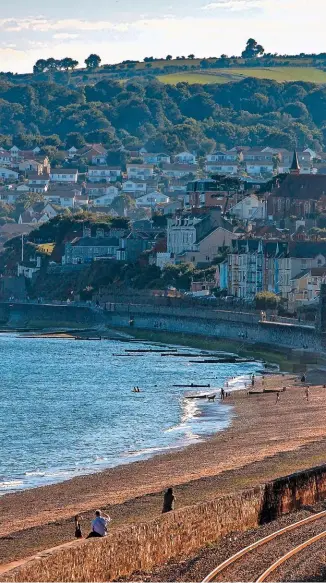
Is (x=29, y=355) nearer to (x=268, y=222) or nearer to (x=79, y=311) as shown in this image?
(x=79, y=311)

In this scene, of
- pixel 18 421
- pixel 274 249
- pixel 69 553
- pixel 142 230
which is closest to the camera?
pixel 69 553

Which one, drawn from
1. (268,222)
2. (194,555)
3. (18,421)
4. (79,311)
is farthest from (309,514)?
(268,222)

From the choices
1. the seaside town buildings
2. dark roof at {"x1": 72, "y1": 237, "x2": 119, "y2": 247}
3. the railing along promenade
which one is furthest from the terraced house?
dark roof at {"x1": 72, "y1": 237, "x2": 119, "y2": 247}

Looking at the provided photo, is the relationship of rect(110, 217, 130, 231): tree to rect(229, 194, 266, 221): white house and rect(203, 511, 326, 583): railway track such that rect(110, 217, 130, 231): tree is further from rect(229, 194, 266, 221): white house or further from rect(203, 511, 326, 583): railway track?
rect(203, 511, 326, 583): railway track

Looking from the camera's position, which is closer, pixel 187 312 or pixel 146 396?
pixel 146 396

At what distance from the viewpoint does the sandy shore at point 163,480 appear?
32181 millimetres

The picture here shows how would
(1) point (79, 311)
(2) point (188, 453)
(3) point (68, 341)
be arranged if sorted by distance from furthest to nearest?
(1) point (79, 311) < (3) point (68, 341) < (2) point (188, 453)

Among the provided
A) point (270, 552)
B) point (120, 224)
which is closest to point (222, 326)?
point (120, 224)

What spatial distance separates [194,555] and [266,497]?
141 inches

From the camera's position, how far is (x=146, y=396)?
68250 mm

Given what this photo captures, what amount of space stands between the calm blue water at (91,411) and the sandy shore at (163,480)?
131 cm

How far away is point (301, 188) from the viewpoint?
528ft

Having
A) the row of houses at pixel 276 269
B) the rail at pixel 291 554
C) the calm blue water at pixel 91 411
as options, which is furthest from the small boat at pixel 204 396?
the row of houses at pixel 276 269

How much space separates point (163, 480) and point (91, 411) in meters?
22.6
